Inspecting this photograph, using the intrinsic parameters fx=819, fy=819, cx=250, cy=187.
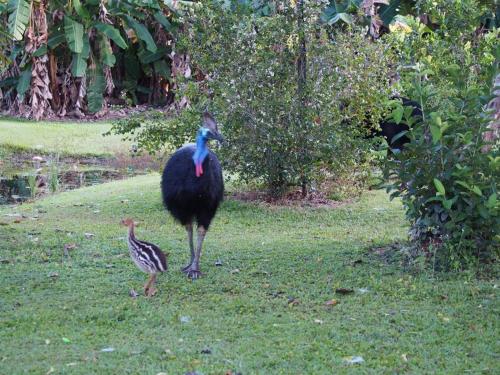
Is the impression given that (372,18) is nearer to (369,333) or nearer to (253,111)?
(253,111)

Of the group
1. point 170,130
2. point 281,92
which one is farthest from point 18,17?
point 281,92

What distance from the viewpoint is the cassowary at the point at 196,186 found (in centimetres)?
763

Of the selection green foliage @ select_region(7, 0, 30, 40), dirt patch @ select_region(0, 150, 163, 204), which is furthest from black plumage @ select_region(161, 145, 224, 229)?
green foliage @ select_region(7, 0, 30, 40)

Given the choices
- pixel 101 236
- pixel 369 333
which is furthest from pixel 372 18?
pixel 369 333

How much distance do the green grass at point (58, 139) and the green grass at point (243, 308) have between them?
25.8ft

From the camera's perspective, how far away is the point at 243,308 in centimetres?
649

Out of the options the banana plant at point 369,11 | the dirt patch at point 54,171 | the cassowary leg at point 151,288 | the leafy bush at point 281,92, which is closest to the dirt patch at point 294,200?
the leafy bush at point 281,92

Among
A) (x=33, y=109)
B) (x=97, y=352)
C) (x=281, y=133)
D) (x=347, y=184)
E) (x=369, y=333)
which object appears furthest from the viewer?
(x=33, y=109)

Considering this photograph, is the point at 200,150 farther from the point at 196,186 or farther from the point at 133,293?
the point at 133,293

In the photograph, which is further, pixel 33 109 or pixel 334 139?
pixel 33 109

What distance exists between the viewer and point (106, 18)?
2089 cm

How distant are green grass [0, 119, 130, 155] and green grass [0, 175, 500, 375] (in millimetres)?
7877

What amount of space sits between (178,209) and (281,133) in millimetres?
2977

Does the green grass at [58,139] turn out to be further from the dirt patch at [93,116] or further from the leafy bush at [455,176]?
the leafy bush at [455,176]
